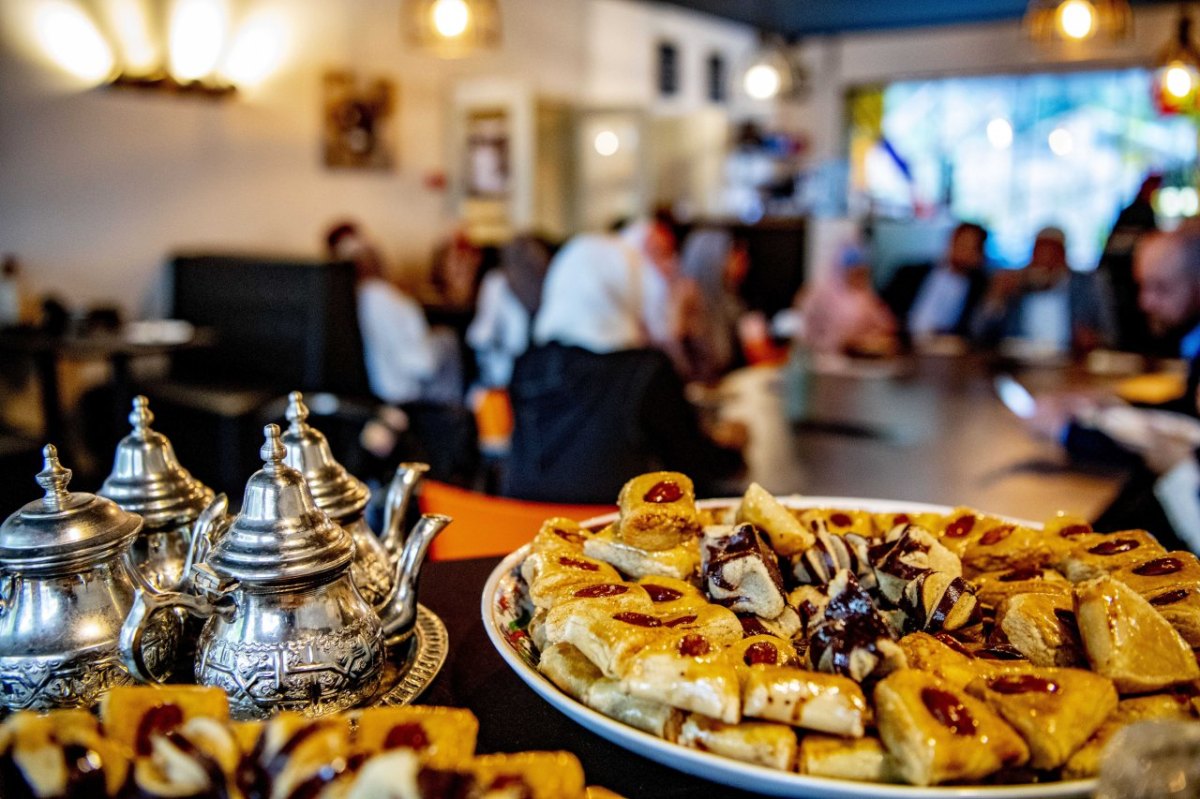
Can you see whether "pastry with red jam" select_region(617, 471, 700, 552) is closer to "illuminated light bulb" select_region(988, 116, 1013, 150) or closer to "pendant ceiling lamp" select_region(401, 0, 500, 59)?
"pendant ceiling lamp" select_region(401, 0, 500, 59)

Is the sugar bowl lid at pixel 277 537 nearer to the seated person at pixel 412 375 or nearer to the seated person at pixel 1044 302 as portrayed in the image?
the seated person at pixel 412 375

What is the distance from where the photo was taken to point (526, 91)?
7.64m

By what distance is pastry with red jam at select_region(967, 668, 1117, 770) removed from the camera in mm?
694

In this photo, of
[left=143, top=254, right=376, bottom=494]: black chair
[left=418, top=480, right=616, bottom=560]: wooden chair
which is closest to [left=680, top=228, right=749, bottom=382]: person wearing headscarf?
[left=143, top=254, right=376, bottom=494]: black chair

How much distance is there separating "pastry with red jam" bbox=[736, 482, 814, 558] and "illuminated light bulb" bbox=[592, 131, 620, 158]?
833cm

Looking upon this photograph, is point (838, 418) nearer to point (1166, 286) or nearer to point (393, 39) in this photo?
point (1166, 286)

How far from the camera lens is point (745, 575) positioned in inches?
36.2

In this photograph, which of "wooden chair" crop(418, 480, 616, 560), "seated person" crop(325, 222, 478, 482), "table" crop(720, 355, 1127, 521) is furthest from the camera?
"seated person" crop(325, 222, 478, 482)

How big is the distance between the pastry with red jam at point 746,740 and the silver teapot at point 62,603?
48cm

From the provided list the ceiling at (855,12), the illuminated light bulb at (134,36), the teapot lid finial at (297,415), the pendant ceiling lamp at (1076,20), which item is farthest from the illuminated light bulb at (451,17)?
the ceiling at (855,12)

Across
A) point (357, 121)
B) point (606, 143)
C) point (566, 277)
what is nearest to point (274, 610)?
point (566, 277)

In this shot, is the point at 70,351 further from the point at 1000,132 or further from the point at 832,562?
the point at 1000,132

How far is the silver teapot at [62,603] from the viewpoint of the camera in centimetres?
81

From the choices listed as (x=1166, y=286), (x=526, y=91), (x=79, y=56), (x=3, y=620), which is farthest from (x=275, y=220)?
(x=3, y=620)
